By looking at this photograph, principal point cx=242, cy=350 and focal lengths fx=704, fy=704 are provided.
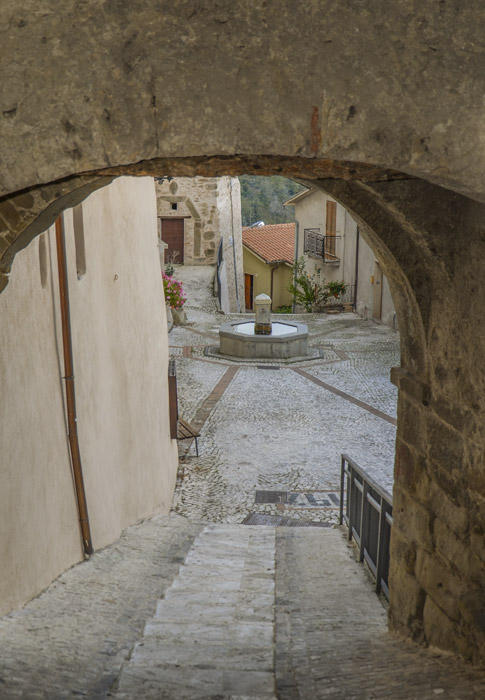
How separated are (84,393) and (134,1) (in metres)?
3.61

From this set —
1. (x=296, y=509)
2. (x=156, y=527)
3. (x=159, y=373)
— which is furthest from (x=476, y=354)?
(x=159, y=373)

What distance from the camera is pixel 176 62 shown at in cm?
202

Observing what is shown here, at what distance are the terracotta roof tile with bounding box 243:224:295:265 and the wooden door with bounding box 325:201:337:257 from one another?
543 centimetres

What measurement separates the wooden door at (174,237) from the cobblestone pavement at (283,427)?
7.82 meters

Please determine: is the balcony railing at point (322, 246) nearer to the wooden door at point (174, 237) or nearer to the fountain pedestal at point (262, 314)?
the wooden door at point (174, 237)

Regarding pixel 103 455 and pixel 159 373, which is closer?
pixel 103 455

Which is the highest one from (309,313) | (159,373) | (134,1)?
(134,1)

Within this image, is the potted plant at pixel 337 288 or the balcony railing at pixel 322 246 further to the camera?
the balcony railing at pixel 322 246

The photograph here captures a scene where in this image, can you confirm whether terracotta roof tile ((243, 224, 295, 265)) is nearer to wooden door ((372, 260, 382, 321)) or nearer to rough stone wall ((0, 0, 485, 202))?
wooden door ((372, 260, 382, 321))

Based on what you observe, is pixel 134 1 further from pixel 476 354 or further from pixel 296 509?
pixel 296 509

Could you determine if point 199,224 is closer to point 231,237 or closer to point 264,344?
point 231,237

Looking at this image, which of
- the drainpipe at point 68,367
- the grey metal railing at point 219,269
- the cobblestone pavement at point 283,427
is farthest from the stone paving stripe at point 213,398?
the grey metal railing at point 219,269

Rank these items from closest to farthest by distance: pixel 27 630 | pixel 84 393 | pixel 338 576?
pixel 27 630 < pixel 338 576 < pixel 84 393

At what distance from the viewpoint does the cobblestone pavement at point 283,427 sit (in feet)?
26.1
